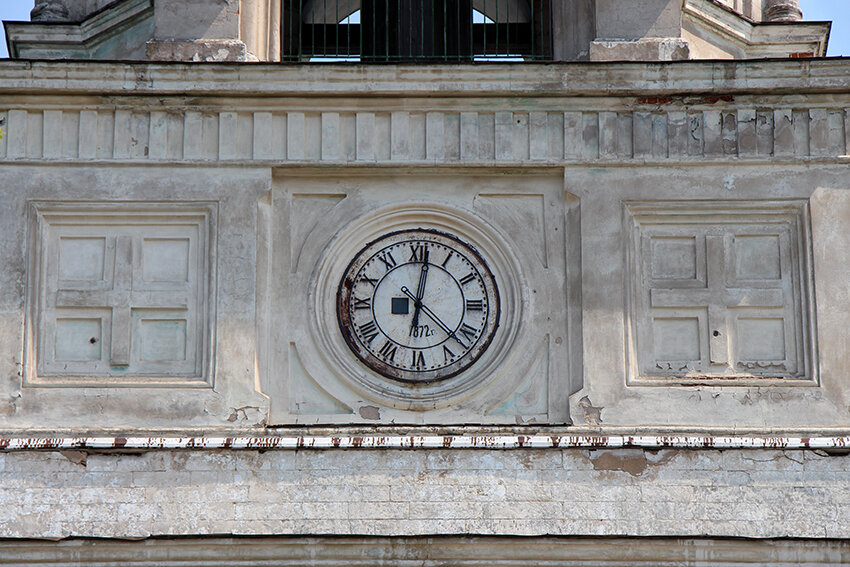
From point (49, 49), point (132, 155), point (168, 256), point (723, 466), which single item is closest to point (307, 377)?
point (168, 256)

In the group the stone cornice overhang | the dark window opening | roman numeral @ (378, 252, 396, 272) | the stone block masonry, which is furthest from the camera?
the dark window opening

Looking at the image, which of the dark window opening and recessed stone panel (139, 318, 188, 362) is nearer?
recessed stone panel (139, 318, 188, 362)

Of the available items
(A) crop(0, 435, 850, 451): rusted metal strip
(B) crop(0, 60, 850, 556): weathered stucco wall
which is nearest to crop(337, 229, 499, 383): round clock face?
(B) crop(0, 60, 850, 556): weathered stucco wall

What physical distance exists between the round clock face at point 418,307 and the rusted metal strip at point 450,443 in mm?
596

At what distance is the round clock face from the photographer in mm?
11984

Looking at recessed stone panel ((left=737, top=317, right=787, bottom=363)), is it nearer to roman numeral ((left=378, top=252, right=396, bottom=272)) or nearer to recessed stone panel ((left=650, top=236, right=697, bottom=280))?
recessed stone panel ((left=650, top=236, right=697, bottom=280))

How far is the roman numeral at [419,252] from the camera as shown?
1218 centimetres

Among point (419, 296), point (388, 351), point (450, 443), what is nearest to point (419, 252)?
point (419, 296)

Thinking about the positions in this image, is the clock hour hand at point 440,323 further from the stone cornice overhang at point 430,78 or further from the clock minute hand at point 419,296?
the stone cornice overhang at point 430,78

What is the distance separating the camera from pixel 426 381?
11930 millimetres

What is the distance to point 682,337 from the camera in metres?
12.0

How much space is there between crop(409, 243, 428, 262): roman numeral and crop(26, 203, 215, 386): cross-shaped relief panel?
59.8 inches

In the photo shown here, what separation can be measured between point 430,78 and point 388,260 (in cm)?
140

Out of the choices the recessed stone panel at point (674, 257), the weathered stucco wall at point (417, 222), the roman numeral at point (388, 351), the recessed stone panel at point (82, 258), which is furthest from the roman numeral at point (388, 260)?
the recessed stone panel at point (82, 258)
